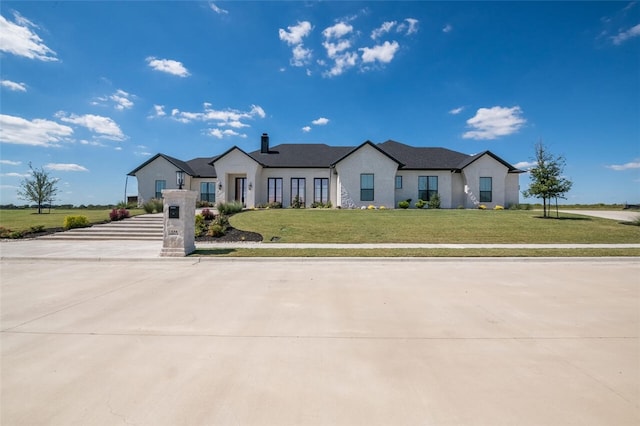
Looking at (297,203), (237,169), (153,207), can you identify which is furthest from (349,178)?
(153,207)

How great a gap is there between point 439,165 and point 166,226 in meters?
25.1

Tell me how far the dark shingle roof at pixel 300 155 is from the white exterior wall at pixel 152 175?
27.9ft

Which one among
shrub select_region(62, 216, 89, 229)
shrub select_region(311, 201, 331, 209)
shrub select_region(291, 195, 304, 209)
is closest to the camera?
shrub select_region(62, 216, 89, 229)

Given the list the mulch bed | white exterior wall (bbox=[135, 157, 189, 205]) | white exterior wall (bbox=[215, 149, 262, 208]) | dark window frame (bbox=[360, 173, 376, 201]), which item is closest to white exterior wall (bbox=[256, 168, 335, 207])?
white exterior wall (bbox=[215, 149, 262, 208])

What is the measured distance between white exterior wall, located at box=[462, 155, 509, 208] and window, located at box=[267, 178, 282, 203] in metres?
18.0

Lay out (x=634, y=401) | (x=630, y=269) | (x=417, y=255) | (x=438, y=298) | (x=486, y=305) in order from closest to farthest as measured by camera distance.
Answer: (x=634, y=401)
(x=486, y=305)
(x=438, y=298)
(x=630, y=269)
(x=417, y=255)

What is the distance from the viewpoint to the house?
25.7m

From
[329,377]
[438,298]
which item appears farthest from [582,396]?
[438,298]

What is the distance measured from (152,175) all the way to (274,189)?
13.0 meters

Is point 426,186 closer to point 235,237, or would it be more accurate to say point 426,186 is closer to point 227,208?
point 227,208

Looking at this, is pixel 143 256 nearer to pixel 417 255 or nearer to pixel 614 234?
pixel 417 255

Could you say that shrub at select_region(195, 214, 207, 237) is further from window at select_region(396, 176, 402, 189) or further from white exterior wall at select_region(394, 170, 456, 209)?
window at select_region(396, 176, 402, 189)

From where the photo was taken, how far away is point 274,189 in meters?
28.2

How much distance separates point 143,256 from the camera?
408 inches
